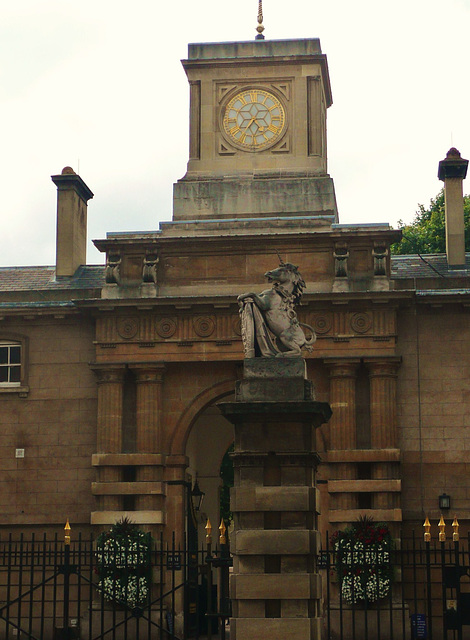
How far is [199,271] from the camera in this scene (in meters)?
34.2

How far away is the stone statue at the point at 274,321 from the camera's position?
18.1 meters

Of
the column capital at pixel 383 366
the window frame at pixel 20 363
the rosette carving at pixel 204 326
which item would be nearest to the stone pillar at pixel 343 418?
the column capital at pixel 383 366

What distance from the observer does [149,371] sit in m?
33.6

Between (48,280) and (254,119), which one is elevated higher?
(254,119)

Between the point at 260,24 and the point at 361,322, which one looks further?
the point at 260,24

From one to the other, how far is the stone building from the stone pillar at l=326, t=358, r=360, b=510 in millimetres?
39

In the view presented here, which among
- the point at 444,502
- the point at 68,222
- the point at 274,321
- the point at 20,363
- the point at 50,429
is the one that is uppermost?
the point at 68,222

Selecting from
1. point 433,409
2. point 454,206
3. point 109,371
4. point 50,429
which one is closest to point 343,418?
point 433,409

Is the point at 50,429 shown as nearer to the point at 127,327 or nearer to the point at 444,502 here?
the point at 127,327

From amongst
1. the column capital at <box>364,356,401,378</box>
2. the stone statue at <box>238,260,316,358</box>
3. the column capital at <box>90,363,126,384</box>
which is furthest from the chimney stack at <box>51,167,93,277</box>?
the stone statue at <box>238,260,316,358</box>

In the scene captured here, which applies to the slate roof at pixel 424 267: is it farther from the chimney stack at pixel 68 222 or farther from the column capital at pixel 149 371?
the chimney stack at pixel 68 222

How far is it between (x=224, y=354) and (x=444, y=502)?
23.8 feet

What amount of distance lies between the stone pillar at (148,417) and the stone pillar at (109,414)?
0.51 m

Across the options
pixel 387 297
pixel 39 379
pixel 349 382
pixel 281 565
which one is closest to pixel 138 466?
pixel 39 379
